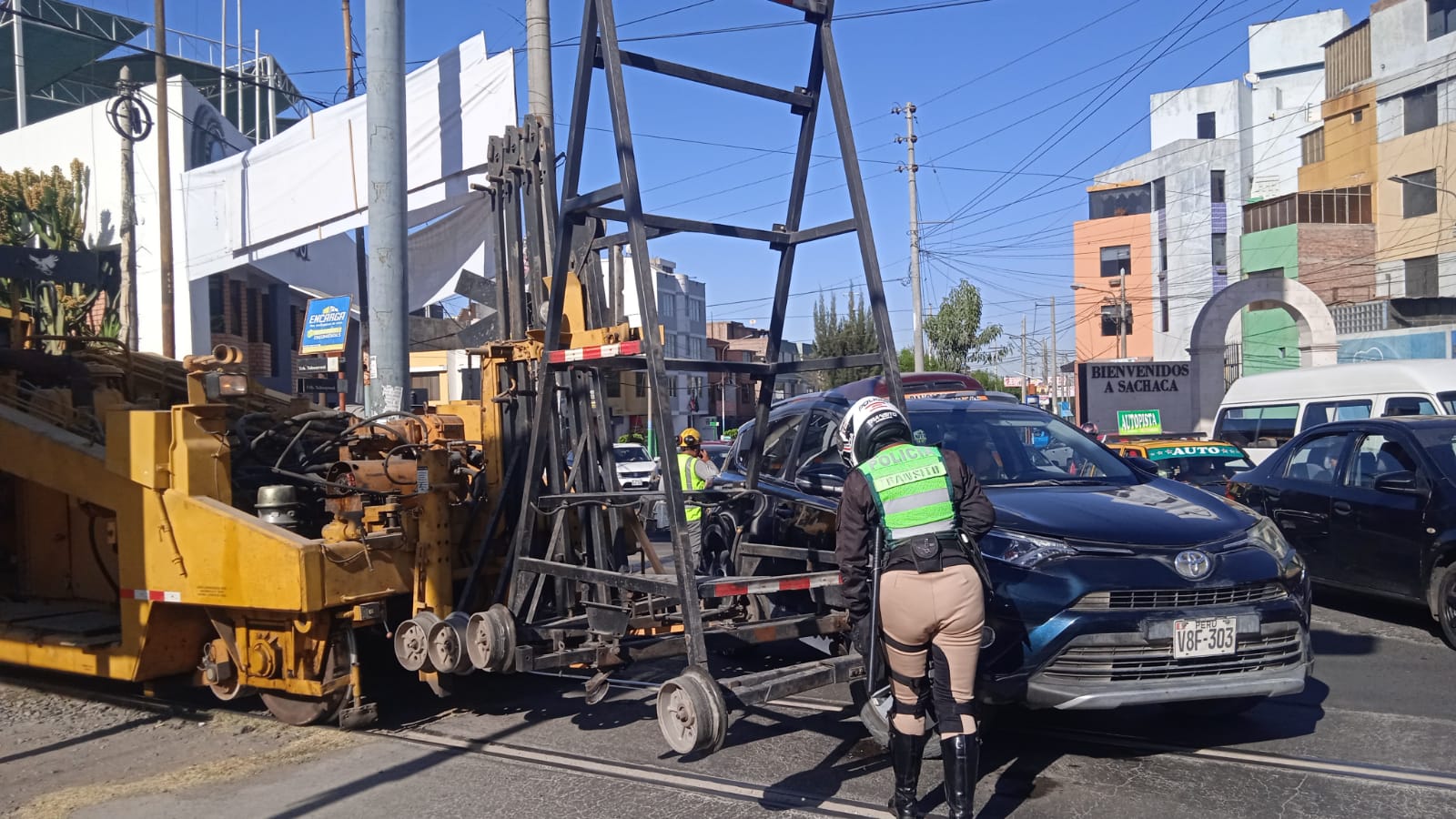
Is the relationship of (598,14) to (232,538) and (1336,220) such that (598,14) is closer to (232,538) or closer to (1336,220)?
(232,538)

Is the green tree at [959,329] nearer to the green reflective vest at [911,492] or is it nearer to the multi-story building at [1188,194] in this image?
the multi-story building at [1188,194]

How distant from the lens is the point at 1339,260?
37656 millimetres

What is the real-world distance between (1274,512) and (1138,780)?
551cm

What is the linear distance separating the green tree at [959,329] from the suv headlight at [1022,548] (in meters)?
34.1

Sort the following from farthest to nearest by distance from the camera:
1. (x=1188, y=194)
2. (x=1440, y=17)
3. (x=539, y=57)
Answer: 1. (x=1188, y=194)
2. (x=1440, y=17)
3. (x=539, y=57)

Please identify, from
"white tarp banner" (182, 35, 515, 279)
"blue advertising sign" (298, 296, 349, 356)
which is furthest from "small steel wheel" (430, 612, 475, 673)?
"blue advertising sign" (298, 296, 349, 356)

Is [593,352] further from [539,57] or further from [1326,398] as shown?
[1326,398]

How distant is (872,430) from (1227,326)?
71.9 ft

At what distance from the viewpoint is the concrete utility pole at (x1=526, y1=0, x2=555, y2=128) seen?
10891mm

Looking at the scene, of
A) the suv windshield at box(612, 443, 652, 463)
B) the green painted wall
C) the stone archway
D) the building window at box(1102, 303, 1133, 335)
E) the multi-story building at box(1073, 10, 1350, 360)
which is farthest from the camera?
the building window at box(1102, 303, 1133, 335)

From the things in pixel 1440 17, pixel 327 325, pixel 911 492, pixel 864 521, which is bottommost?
pixel 864 521

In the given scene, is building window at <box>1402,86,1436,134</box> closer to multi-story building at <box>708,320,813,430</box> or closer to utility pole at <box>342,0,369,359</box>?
multi-story building at <box>708,320,813,430</box>

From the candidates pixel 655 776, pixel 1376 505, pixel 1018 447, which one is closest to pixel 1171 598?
pixel 1018 447

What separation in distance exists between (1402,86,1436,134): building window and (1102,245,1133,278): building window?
17945mm
